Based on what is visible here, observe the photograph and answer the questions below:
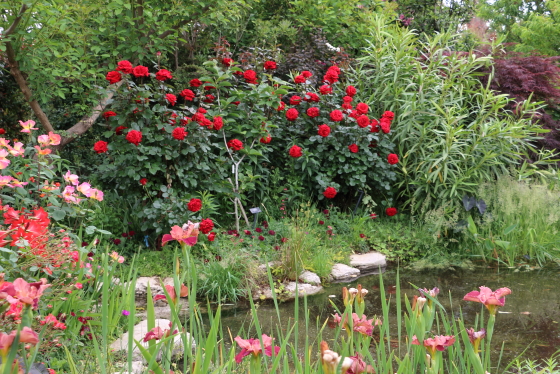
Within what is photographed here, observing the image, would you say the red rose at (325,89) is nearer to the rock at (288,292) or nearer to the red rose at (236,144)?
the red rose at (236,144)

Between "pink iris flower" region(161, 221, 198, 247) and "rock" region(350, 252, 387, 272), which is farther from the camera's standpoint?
"rock" region(350, 252, 387, 272)

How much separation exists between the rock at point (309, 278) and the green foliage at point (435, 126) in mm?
1598

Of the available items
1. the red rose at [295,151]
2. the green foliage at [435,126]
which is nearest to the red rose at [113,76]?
the red rose at [295,151]

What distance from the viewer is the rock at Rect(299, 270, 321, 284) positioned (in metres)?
3.94

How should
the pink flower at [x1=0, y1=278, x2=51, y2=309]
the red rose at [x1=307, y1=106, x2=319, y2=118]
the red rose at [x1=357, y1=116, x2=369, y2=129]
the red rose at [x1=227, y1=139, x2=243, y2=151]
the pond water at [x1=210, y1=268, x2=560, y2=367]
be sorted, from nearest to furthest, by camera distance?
the pink flower at [x1=0, y1=278, x2=51, y2=309]
the pond water at [x1=210, y1=268, x2=560, y2=367]
the red rose at [x1=227, y1=139, x2=243, y2=151]
the red rose at [x1=357, y1=116, x2=369, y2=129]
the red rose at [x1=307, y1=106, x2=319, y2=118]

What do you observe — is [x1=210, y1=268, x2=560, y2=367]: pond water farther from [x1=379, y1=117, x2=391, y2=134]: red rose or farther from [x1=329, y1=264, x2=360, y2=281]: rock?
[x1=379, y1=117, x2=391, y2=134]: red rose

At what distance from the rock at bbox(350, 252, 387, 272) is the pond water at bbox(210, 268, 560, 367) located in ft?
0.36

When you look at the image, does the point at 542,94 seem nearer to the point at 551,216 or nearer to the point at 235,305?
the point at 551,216

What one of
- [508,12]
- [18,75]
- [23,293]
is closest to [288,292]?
[18,75]

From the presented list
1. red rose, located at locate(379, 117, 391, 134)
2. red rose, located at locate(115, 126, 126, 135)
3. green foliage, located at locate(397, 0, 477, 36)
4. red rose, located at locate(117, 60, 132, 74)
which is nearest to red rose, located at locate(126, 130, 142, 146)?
red rose, located at locate(115, 126, 126, 135)

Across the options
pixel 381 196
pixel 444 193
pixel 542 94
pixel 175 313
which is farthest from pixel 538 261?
pixel 175 313

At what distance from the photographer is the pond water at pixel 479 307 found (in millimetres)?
2820

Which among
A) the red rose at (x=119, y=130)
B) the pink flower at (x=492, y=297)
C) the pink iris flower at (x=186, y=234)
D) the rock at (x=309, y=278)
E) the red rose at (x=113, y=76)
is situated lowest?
the rock at (x=309, y=278)

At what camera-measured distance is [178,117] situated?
12.9ft
